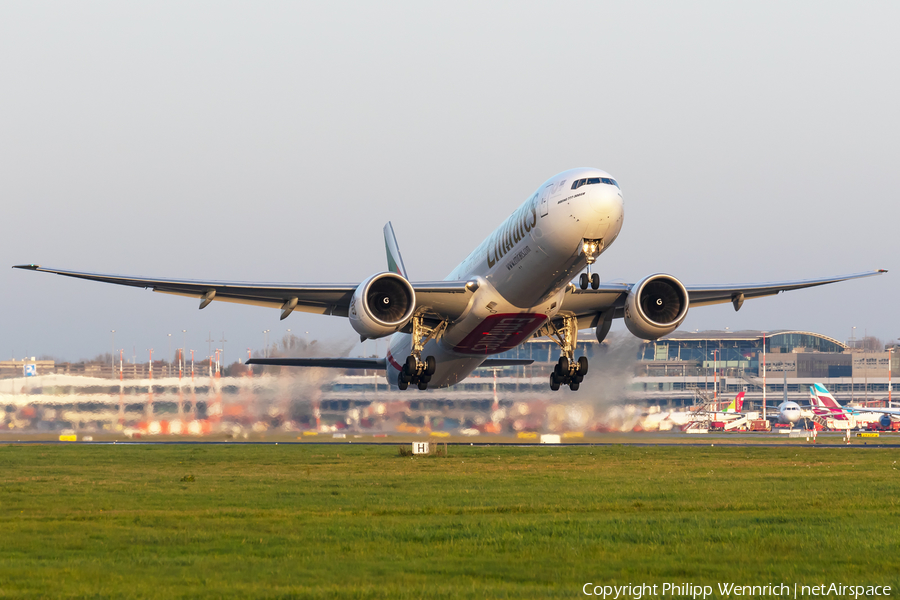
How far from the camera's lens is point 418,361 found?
120 feet

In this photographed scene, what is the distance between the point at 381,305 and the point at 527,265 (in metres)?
6.16

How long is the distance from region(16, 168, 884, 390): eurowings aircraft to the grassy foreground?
540cm

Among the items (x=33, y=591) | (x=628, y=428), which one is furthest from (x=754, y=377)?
(x=33, y=591)

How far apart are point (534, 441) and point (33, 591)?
189ft

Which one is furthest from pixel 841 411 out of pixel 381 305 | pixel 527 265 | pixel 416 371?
pixel 527 265

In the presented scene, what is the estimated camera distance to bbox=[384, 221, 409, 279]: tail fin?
48.2 metres

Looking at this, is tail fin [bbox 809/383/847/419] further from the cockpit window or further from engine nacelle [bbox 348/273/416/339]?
the cockpit window

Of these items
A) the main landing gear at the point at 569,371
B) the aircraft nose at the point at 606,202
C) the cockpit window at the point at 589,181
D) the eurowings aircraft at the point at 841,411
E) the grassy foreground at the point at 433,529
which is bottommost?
the eurowings aircraft at the point at 841,411

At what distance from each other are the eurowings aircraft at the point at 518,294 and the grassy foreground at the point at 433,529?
5398 millimetres

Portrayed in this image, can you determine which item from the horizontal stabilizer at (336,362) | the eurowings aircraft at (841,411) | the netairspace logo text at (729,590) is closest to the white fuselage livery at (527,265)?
the horizontal stabilizer at (336,362)

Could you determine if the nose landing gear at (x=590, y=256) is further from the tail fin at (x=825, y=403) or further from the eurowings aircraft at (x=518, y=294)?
the tail fin at (x=825, y=403)

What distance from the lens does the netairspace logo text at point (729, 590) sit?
43.7ft

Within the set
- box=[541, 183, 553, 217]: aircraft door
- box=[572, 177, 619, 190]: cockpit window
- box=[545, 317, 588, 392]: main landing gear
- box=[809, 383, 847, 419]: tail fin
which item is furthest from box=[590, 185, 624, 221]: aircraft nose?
box=[809, 383, 847, 419]: tail fin

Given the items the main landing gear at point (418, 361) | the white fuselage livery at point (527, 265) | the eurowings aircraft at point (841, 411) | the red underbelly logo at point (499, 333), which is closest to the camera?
the white fuselage livery at point (527, 265)
